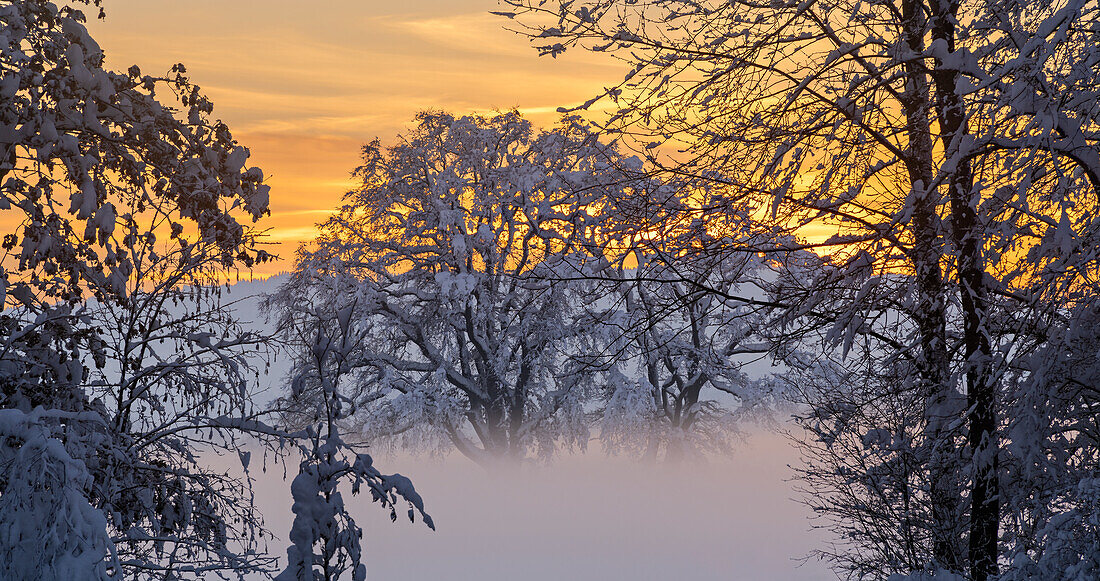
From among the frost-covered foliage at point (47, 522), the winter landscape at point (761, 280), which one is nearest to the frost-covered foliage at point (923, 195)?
the winter landscape at point (761, 280)

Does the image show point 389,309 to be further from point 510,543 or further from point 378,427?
point 510,543

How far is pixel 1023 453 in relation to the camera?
6559 mm

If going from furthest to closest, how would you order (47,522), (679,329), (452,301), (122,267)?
1. (679,329)
2. (452,301)
3. (122,267)
4. (47,522)

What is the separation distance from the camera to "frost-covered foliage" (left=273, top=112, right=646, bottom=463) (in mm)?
21641

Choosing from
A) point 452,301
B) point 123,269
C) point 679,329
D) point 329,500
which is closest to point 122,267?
point 123,269

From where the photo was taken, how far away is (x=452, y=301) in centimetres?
2088

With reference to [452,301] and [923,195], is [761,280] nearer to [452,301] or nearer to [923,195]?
[923,195]

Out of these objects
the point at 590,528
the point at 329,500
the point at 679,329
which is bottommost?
the point at 329,500

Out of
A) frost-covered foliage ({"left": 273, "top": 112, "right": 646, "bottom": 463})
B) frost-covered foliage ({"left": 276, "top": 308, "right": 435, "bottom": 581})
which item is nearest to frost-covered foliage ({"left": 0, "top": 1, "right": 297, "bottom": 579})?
frost-covered foliage ({"left": 276, "top": 308, "right": 435, "bottom": 581})

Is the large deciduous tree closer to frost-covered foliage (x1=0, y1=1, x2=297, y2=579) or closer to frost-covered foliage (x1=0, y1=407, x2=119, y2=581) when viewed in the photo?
frost-covered foliage (x1=0, y1=1, x2=297, y2=579)

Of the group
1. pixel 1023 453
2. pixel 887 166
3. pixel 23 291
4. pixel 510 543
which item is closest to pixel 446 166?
pixel 510 543

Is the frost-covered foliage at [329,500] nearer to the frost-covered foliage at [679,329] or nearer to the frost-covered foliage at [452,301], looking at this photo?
the frost-covered foliage at [679,329]

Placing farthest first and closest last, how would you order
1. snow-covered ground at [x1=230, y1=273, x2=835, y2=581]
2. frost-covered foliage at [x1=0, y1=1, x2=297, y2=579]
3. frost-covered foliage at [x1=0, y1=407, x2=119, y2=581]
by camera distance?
snow-covered ground at [x1=230, y1=273, x2=835, y2=581] < frost-covered foliage at [x1=0, y1=1, x2=297, y2=579] < frost-covered foliage at [x1=0, y1=407, x2=119, y2=581]

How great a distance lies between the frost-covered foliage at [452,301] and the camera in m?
21.6
